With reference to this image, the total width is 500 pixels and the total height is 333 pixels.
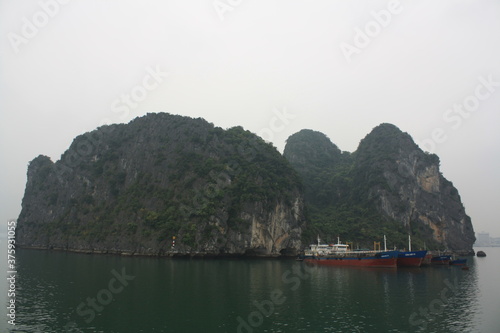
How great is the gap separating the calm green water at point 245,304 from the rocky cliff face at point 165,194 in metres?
34.4

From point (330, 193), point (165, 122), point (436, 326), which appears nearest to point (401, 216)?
point (330, 193)

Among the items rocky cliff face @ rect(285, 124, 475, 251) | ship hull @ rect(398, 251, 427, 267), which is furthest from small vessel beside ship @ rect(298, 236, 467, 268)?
rocky cliff face @ rect(285, 124, 475, 251)

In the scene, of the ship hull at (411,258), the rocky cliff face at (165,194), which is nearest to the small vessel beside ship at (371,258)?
the ship hull at (411,258)

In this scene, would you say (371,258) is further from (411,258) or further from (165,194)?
(165,194)

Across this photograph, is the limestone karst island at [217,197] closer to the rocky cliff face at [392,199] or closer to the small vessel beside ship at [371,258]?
the rocky cliff face at [392,199]

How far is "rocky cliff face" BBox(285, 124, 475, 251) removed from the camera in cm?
9757

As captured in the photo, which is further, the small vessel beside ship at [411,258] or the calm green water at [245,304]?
the small vessel beside ship at [411,258]

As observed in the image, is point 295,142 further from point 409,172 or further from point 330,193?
point 409,172

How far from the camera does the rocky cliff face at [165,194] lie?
7306 cm

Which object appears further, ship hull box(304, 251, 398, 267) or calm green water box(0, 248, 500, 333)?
ship hull box(304, 251, 398, 267)

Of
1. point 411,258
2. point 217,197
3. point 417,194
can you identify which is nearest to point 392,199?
point 417,194

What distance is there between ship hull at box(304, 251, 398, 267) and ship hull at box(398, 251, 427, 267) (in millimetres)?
2565

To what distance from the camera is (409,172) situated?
10700 centimetres

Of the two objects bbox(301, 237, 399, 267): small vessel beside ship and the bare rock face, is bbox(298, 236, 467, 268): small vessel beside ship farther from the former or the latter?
the bare rock face
